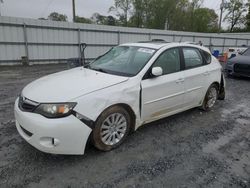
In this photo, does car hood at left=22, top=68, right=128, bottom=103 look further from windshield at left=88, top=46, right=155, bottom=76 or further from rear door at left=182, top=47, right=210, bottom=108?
rear door at left=182, top=47, right=210, bottom=108

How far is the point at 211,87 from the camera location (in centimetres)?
491

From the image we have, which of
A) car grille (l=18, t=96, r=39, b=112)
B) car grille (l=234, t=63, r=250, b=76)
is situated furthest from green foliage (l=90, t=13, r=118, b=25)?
car grille (l=18, t=96, r=39, b=112)

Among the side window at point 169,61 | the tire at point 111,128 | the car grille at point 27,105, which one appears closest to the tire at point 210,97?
the side window at point 169,61

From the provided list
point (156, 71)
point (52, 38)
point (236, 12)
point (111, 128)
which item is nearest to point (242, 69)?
point (156, 71)

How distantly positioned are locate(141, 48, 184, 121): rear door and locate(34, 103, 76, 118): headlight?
1221mm

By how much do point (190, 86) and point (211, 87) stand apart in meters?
1.00

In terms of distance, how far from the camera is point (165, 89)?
3.66m

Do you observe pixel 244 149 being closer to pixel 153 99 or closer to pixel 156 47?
pixel 153 99

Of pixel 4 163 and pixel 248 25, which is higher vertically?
pixel 248 25

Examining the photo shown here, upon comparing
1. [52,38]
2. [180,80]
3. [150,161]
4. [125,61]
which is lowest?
[150,161]

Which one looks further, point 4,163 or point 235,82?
point 235,82

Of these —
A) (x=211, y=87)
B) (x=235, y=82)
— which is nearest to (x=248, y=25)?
(x=235, y=82)

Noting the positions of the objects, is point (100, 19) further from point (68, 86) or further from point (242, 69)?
point (68, 86)

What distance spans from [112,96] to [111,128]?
0.49m
